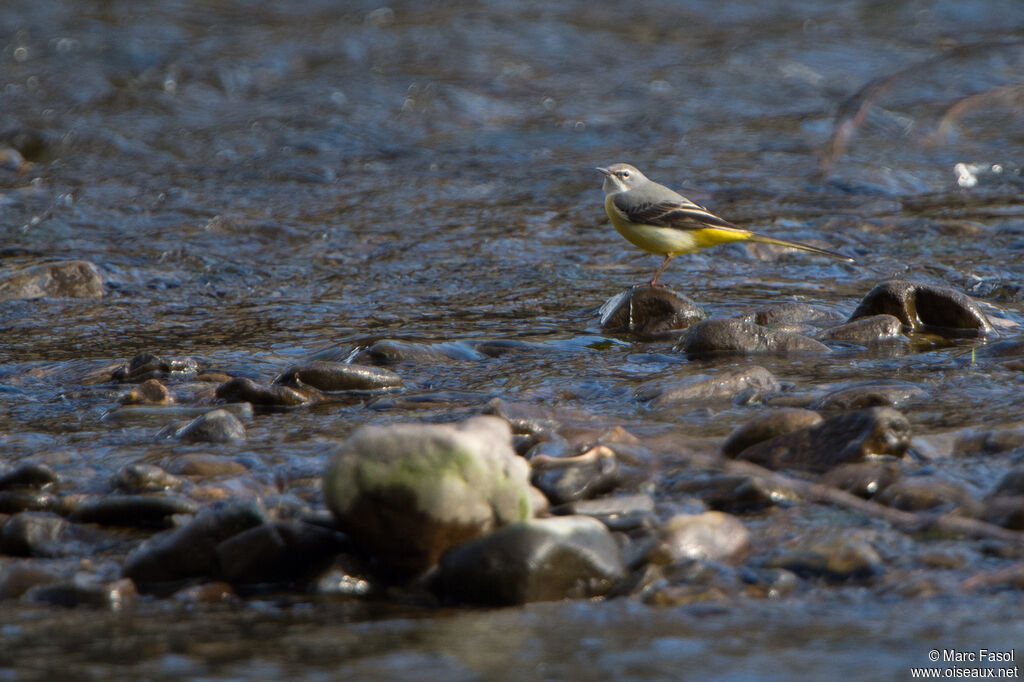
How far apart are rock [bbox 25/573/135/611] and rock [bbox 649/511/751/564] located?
5.69ft

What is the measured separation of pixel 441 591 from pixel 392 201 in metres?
8.09

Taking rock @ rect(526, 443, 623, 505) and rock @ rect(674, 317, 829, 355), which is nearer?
rock @ rect(526, 443, 623, 505)

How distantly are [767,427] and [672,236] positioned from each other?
3.58m

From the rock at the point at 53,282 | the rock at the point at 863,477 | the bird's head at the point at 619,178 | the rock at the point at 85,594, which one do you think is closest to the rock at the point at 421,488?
the rock at the point at 85,594

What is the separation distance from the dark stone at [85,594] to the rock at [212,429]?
1526mm

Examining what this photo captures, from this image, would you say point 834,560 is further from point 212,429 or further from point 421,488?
point 212,429

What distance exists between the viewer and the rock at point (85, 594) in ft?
13.6

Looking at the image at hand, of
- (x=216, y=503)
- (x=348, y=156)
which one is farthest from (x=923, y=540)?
(x=348, y=156)

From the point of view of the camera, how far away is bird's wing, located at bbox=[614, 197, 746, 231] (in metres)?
8.70

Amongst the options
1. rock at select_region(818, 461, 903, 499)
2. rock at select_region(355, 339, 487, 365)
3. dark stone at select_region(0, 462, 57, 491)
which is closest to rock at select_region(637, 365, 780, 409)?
rock at select_region(818, 461, 903, 499)

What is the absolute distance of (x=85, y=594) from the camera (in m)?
4.14

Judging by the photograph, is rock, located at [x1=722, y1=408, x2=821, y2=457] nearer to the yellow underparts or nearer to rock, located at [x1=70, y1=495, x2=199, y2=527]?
rock, located at [x1=70, y1=495, x2=199, y2=527]

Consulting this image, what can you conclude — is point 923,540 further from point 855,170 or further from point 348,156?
point 348,156

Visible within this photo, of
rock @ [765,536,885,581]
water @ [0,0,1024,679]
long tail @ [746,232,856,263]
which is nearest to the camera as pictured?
water @ [0,0,1024,679]
